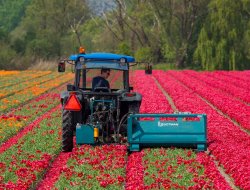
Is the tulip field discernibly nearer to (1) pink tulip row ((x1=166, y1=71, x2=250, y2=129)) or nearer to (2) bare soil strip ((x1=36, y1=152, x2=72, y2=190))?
(2) bare soil strip ((x1=36, y1=152, x2=72, y2=190))

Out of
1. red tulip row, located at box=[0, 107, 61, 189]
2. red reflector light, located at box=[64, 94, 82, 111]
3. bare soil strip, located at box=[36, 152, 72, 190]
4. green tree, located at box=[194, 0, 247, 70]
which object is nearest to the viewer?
bare soil strip, located at box=[36, 152, 72, 190]

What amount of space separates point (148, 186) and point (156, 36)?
211ft

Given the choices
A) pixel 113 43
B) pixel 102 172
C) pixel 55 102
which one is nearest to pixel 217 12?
pixel 113 43

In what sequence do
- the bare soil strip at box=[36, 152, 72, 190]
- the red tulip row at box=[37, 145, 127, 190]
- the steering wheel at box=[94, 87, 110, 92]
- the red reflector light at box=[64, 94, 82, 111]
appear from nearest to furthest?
the red tulip row at box=[37, 145, 127, 190] < the bare soil strip at box=[36, 152, 72, 190] < the red reflector light at box=[64, 94, 82, 111] < the steering wheel at box=[94, 87, 110, 92]

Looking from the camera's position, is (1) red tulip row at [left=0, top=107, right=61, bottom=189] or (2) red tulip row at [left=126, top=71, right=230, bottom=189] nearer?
(2) red tulip row at [left=126, top=71, right=230, bottom=189]

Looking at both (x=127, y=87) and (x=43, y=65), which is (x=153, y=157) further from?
(x=43, y=65)

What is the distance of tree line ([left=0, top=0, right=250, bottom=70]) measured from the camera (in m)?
56.7

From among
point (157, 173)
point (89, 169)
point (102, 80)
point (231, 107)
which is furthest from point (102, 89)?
point (231, 107)

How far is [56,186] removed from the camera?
9812 millimetres

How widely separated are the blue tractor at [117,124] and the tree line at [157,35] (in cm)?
2820

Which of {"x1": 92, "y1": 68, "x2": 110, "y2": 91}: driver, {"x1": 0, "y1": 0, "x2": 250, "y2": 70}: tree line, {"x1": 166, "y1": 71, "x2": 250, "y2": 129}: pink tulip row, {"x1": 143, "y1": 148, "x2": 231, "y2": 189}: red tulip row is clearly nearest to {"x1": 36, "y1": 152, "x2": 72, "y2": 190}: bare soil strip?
{"x1": 143, "y1": 148, "x2": 231, "y2": 189}: red tulip row

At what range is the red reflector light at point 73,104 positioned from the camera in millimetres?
12859

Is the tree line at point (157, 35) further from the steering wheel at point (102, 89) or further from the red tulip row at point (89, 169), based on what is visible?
the red tulip row at point (89, 169)

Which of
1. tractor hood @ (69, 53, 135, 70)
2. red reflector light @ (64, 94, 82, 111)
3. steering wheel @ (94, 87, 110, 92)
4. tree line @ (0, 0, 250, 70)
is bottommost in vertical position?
red reflector light @ (64, 94, 82, 111)
